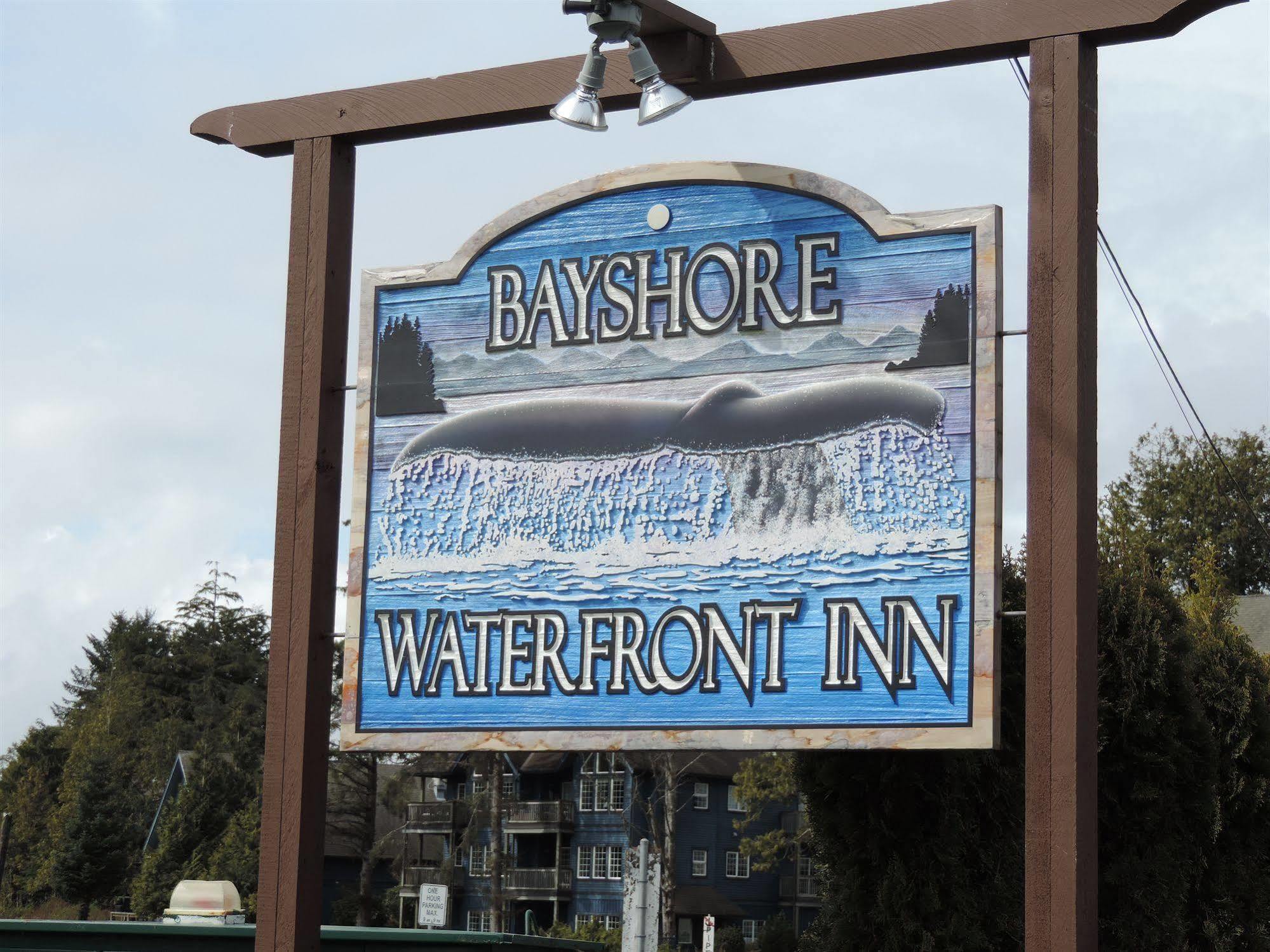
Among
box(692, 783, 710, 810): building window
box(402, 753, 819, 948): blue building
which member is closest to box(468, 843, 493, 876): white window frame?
box(402, 753, 819, 948): blue building

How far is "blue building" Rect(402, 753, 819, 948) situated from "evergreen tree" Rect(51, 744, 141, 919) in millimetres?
12496

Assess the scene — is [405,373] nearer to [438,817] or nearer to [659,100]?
[659,100]

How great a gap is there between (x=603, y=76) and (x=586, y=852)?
49638 millimetres

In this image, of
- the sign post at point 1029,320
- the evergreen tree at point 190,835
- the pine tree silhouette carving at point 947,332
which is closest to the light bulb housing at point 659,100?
the sign post at point 1029,320

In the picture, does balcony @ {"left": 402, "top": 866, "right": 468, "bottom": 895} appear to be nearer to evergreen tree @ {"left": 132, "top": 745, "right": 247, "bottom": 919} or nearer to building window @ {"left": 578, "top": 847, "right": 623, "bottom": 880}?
building window @ {"left": 578, "top": 847, "right": 623, "bottom": 880}

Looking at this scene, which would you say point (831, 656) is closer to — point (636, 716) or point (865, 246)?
point (636, 716)

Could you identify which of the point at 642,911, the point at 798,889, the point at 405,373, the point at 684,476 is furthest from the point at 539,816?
the point at 684,476

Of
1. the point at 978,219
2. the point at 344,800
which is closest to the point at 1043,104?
the point at 978,219

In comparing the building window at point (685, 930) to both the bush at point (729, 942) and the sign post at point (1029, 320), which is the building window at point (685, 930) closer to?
the bush at point (729, 942)

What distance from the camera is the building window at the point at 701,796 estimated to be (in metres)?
52.7

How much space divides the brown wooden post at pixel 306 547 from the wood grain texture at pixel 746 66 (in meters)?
0.21

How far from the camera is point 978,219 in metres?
5.98

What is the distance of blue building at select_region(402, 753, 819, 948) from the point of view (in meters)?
51.9

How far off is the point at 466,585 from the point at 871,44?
279cm
